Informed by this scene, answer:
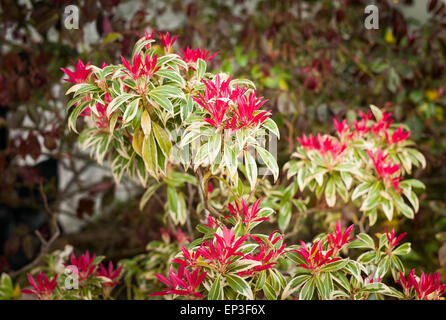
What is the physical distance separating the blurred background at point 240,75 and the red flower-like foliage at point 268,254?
354 millimetres

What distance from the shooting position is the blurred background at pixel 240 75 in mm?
1304

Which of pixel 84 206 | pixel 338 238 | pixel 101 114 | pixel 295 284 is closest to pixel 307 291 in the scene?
pixel 295 284

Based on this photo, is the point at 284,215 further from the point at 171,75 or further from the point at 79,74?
the point at 79,74

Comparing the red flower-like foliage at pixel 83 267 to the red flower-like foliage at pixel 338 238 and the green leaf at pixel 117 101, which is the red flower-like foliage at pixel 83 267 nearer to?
the green leaf at pixel 117 101

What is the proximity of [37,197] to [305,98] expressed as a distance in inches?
52.3

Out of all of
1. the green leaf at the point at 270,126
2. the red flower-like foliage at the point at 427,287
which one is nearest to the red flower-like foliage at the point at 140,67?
the green leaf at the point at 270,126

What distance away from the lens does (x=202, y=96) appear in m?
0.77

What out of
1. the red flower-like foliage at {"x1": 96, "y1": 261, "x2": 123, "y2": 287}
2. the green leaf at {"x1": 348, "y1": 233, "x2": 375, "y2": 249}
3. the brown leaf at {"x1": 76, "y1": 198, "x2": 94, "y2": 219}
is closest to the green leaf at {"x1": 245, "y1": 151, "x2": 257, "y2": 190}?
the green leaf at {"x1": 348, "y1": 233, "x2": 375, "y2": 249}

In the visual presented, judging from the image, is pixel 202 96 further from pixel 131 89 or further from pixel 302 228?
pixel 302 228

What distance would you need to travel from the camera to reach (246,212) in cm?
82

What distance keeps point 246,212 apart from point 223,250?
107 millimetres

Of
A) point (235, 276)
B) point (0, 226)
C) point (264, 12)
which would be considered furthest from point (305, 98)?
point (0, 226)

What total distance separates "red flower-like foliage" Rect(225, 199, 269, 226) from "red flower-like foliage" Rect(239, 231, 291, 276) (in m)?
0.04
